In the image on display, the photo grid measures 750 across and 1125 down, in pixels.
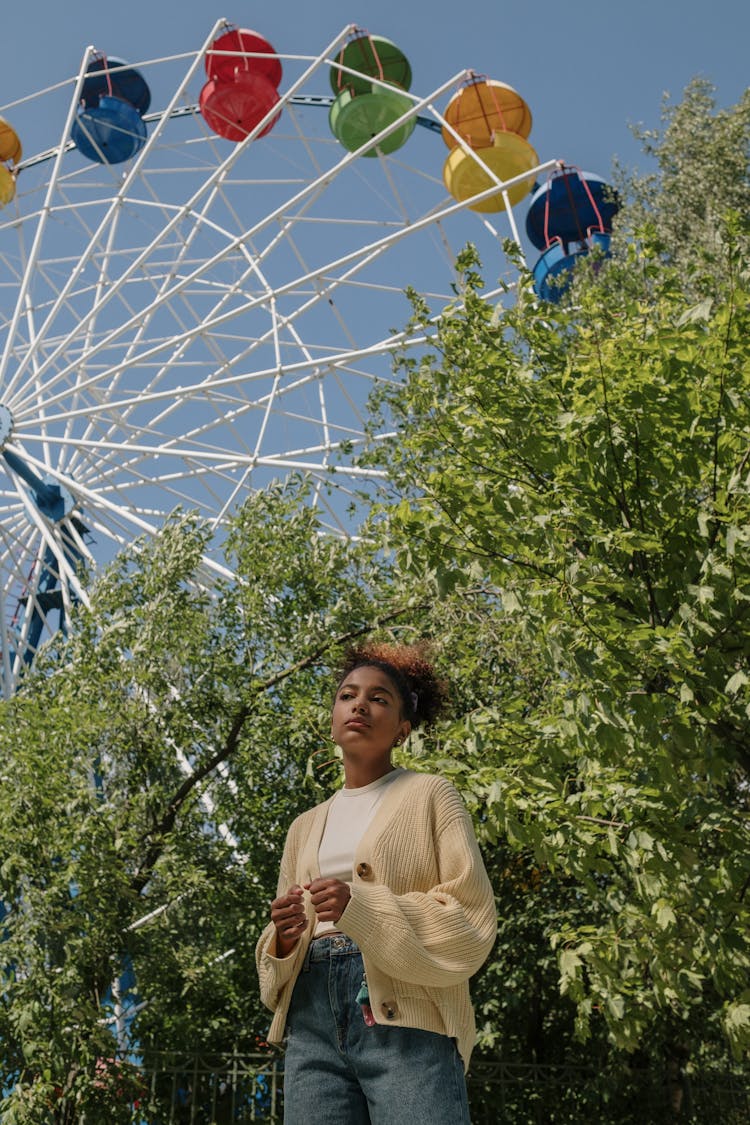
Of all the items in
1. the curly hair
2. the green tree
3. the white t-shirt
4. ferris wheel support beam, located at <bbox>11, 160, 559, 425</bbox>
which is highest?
ferris wheel support beam, located at <bbox>11, 160, 559, 425</bbox>

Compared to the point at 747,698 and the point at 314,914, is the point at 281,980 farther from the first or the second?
the point at 747,698

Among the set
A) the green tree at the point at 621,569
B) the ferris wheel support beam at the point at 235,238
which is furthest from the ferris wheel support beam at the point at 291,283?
the green tree at the point at 621,569

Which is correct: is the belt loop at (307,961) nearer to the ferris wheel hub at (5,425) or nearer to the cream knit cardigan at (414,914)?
→ the cream knit cardigan at (414,914)

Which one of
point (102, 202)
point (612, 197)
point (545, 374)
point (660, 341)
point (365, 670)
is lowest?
point (365, 670)

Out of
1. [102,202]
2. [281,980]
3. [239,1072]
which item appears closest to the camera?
[281,980]

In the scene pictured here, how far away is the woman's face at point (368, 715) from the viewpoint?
9.53 ft

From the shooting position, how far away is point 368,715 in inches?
115

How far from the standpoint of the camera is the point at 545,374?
605 centimetres

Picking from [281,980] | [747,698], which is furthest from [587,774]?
[281,980]

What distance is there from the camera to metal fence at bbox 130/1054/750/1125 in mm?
8156

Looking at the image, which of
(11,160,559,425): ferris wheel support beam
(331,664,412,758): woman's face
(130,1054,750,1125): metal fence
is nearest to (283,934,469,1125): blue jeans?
(331,664,412,758): woman's face

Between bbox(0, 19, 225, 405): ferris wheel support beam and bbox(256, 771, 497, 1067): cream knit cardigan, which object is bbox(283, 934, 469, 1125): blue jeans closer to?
bbox(256, 771, 497, 1067): cream knit cardigan

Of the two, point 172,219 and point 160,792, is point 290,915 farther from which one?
point 172,219

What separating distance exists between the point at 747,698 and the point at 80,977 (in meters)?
4.47
